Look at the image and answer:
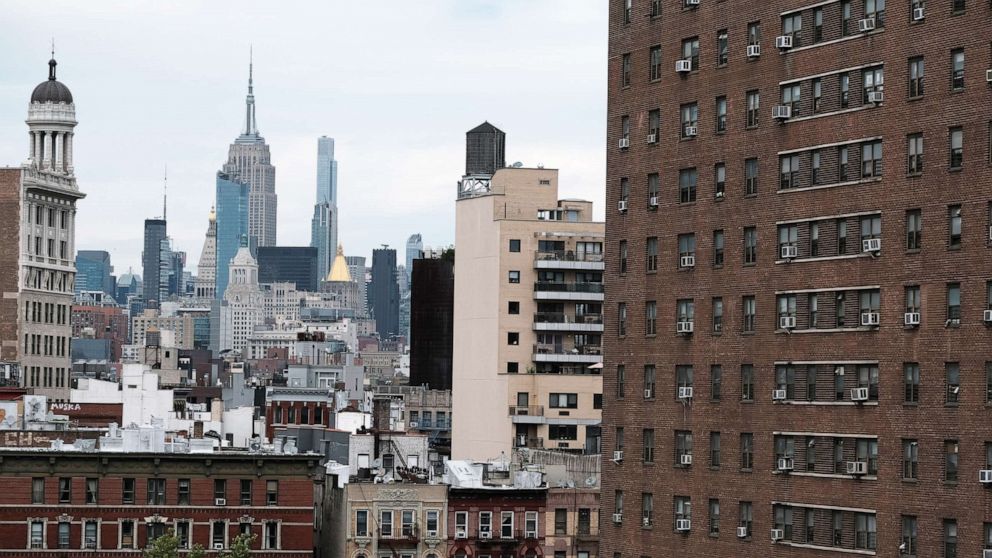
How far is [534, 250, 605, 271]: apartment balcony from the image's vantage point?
176m

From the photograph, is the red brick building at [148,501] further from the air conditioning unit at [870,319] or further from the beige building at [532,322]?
the air conditioning unit at [870,319]

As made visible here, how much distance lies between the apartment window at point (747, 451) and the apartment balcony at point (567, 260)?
250ft

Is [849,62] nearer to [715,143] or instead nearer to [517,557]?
[715,143]

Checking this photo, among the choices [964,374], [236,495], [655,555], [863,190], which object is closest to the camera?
[964,374]

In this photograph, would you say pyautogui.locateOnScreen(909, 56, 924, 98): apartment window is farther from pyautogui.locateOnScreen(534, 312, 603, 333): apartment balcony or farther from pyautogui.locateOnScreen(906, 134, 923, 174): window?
pyautogui.locateOnScreen(534, 312, 603, 333): apartment balcony

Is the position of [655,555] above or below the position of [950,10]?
below

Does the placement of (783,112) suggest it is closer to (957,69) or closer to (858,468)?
(957,69)

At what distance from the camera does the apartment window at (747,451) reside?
98625 mm

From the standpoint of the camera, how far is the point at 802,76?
96.5 metres

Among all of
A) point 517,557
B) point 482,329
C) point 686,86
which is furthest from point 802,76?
point 482,329

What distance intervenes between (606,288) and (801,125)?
16.9 m

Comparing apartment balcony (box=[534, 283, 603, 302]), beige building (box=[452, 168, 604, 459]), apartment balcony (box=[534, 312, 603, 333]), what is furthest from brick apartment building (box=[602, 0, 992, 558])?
apartment balcony (box=[534, 312, 603, 333])

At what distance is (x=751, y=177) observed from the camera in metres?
99.9

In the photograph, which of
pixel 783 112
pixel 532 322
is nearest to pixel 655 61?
pixel 783 112
